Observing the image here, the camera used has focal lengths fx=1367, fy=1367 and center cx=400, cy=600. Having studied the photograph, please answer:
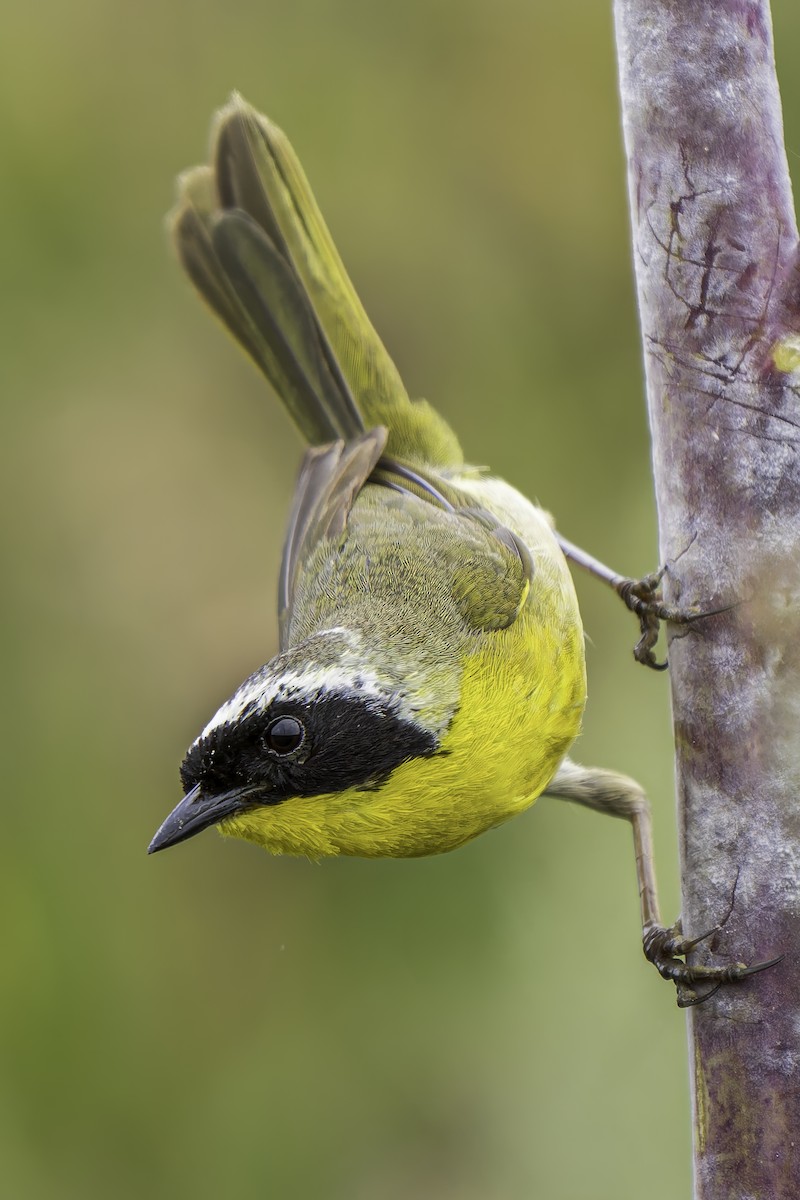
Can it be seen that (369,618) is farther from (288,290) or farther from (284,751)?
(288,290)

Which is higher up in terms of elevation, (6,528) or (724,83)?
(724,83)

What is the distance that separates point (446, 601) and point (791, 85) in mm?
2978

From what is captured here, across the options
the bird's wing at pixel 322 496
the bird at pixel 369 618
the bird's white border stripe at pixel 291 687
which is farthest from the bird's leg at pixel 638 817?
the bird's wing at pixel 322 496

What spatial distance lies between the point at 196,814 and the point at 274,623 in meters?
2.40

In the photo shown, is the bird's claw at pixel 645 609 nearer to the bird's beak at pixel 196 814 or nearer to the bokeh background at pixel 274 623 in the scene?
the bird's beak at pixel 196 814

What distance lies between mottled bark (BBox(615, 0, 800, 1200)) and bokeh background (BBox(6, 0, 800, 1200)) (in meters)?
2.43

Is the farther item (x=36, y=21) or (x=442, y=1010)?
(x=36, y=21)

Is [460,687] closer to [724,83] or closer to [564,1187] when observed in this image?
[724,83]

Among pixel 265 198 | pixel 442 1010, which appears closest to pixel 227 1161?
pixel 442 1010

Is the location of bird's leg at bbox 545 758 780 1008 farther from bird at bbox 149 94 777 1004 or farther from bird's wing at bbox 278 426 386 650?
bird's wing at bbox 278 426 386 650

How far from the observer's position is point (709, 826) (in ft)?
8.55

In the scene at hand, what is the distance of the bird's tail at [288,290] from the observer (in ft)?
14.8

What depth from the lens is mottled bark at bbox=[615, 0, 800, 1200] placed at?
2521mm

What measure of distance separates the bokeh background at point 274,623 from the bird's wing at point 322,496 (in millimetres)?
961
